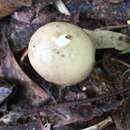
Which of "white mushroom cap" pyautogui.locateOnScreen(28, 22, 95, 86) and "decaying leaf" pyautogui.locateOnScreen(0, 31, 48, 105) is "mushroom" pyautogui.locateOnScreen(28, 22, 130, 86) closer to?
"white mushroom cap" pyautogui.locateOnScreen(28, 22, 95, 86)

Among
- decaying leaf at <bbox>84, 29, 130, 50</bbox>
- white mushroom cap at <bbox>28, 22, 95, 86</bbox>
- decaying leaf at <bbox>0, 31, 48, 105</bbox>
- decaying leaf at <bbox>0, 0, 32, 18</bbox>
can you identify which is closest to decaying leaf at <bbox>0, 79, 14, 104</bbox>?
decaying leaf at <bbox>0, 31, 48, 105</bbox>

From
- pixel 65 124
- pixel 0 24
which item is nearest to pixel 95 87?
pixel 65 124

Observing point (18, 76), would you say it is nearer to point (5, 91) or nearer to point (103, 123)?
point (5, 91)

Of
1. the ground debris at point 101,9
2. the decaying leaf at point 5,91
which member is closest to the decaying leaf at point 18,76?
the decaying leaf at point 5,91

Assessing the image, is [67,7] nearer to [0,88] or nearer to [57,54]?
[57,54]

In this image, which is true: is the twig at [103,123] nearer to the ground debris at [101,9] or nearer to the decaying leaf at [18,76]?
the decaying leaf at [18,76]

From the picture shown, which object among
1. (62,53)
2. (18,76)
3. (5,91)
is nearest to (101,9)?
(62,53)
